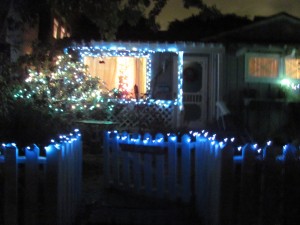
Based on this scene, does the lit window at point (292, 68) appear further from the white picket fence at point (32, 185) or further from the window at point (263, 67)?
the white picket fence at point (32, 185)

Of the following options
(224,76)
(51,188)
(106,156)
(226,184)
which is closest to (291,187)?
(226,184)

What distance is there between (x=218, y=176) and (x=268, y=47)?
11072 millimetres

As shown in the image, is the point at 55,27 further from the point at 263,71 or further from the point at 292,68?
the point at 292,68

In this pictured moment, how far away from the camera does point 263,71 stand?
52.3 feet

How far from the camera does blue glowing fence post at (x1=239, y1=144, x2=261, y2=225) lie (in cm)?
491

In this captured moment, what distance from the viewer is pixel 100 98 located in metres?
13.6

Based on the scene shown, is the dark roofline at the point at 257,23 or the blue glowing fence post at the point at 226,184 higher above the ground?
the dark roofline at the point at 257,23

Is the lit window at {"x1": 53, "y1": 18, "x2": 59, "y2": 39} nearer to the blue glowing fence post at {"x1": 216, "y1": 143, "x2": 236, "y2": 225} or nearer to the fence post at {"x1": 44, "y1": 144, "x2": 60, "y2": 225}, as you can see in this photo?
the fence post at {"x1": 44, "y1": 144, "x2": 60, "y2": 225}

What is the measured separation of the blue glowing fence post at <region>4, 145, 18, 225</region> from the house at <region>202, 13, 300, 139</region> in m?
10.9

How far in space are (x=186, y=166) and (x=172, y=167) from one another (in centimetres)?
25

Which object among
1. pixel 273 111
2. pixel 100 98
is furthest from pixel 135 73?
pixel 273 111

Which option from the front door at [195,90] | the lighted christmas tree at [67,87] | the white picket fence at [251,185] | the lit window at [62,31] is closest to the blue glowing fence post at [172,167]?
the white picket fence at [251,185]

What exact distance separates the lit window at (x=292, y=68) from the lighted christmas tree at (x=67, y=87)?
6.47 meters

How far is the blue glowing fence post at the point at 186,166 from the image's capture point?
633 cm
